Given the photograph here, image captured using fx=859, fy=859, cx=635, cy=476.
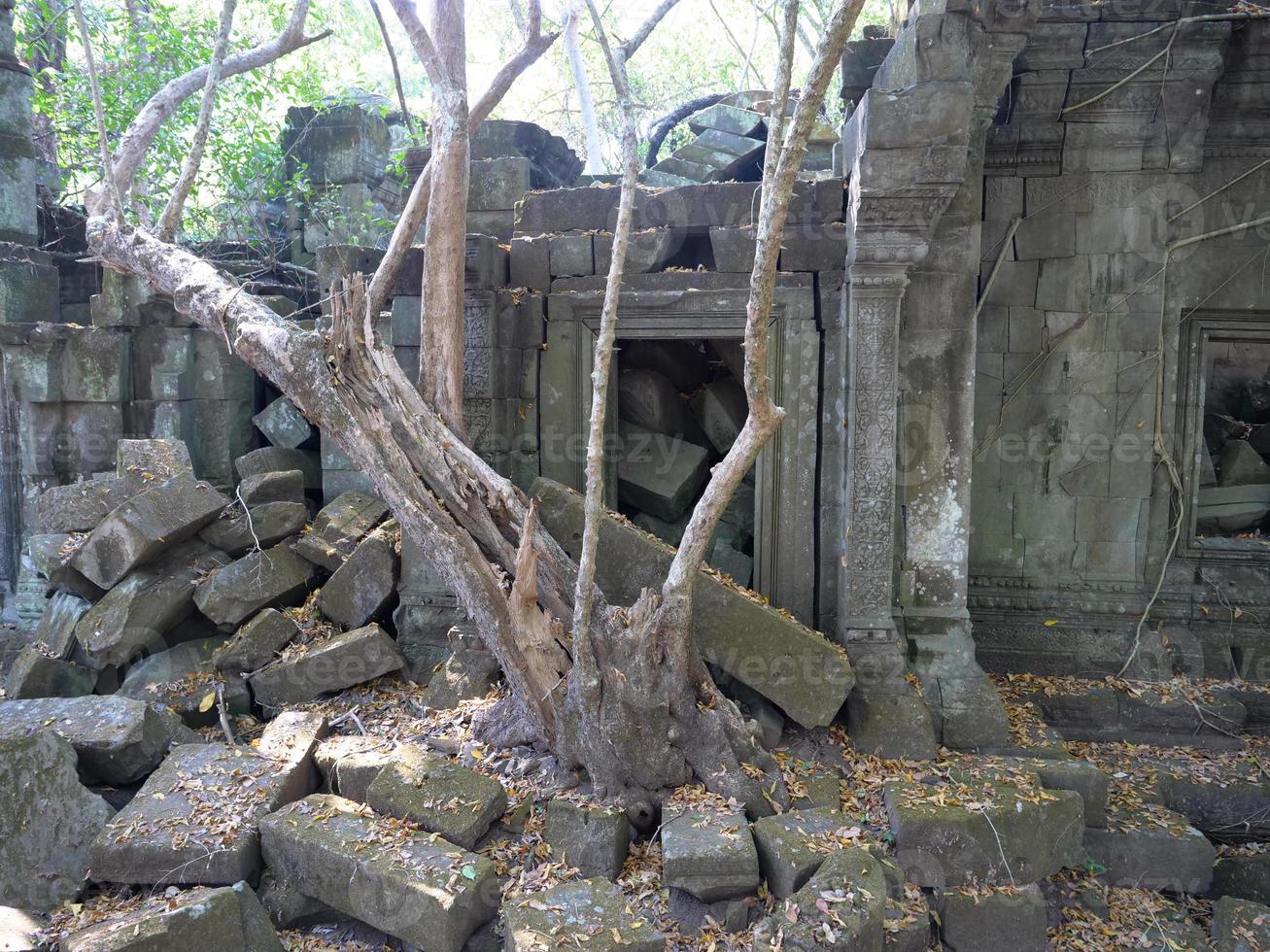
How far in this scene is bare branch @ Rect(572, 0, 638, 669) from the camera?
3.69 meters

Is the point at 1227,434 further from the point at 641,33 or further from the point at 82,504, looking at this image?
the point at 82,504

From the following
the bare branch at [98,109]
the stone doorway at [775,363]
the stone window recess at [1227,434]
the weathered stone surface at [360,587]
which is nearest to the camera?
the bare branch at [98,109]

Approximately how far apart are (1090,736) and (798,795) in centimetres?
250

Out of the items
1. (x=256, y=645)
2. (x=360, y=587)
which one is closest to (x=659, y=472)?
(x=360, y=587)

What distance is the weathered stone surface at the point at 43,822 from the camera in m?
3.89

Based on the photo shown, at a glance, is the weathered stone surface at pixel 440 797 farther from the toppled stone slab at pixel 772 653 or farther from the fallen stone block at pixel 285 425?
the fallen stone block at pixel 285 425

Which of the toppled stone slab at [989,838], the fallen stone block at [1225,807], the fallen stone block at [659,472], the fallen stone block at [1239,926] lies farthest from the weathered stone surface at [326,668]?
the fallen stone block at [1225,807]

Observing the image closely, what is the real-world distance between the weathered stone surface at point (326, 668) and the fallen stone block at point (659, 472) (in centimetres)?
206

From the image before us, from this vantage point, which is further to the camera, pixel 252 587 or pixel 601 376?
pixel 252 587

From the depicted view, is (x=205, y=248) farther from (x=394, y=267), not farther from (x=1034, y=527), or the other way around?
(x=1034, y=527)

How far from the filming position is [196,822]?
4.02 m

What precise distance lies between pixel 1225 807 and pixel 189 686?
6.34 meters

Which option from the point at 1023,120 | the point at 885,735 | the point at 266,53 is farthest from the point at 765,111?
the point at 885,735

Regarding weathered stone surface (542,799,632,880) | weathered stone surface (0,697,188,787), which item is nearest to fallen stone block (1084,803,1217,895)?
weathered stone surface (542,799,632,880)
